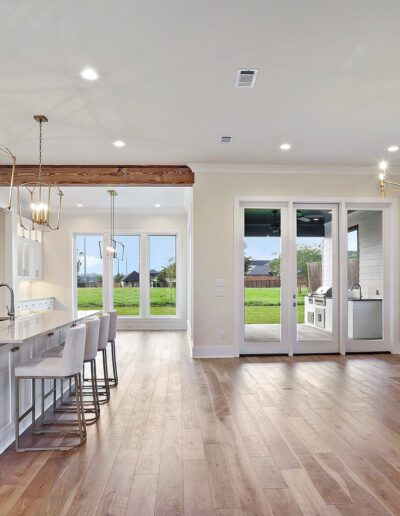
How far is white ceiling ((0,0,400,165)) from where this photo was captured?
304 centimetres

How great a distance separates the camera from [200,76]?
3990 mm

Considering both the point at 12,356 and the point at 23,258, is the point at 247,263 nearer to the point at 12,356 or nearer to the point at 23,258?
the point at 12,356

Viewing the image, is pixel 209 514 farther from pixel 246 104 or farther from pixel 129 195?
pixel 129 195

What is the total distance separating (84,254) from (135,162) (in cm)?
442

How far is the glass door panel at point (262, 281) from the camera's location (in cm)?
699

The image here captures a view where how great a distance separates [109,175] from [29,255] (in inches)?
144

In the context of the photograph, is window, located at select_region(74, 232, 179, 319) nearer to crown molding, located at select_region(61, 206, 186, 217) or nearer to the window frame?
the window frame

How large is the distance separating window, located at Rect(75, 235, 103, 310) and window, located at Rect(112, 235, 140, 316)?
37 centimetres

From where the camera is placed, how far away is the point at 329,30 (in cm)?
323

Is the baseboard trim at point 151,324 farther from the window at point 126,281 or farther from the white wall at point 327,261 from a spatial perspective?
the white wall at point 327,261

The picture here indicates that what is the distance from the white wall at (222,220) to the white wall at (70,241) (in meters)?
3.75

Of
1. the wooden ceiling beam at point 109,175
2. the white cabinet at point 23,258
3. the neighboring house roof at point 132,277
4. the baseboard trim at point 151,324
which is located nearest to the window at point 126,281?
the neighboring house roof at point 132,277

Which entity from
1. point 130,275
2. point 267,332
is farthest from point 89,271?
point 267,332

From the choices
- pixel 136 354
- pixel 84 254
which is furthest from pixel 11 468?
pixel 84 254
